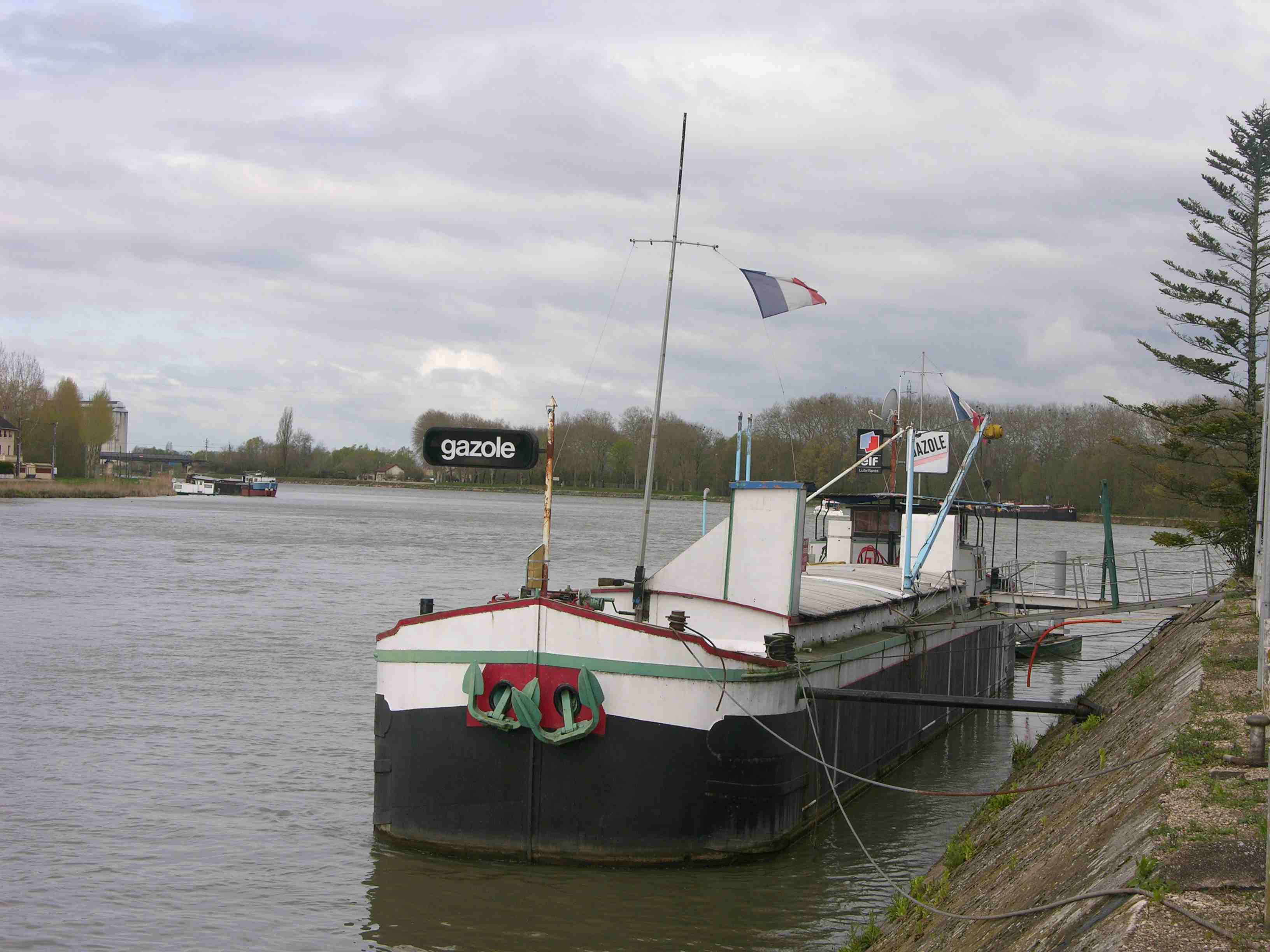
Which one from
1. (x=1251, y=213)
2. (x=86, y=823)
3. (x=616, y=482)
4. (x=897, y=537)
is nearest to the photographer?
(x=86, y=823)

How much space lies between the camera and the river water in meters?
11.5

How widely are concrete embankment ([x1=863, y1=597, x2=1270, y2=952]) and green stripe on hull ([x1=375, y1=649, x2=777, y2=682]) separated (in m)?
2.56

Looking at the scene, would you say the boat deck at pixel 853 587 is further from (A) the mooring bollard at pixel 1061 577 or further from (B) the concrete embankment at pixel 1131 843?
(A) the mooring bollard at pixel 1061 577

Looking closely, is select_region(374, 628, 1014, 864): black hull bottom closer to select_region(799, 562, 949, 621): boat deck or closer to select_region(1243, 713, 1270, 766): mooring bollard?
select_region(799, 562, 949, 621): boat deck

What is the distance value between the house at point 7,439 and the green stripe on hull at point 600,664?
141571mm

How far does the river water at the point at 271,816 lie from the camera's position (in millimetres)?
11539

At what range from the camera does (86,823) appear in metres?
14.9

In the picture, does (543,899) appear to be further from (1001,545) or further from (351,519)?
(351,519)

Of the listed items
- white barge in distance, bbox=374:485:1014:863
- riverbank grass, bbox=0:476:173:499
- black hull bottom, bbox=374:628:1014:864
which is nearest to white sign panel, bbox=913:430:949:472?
white barge in distance, bbox=374:485:1014:863

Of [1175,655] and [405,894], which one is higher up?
[1175,655]

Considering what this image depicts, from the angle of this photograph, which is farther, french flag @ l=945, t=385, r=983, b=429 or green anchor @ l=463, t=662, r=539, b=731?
french flag @ l=945, t=385, r=983, b=429

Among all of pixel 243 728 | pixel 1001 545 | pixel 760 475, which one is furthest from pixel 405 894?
pixel 1001 545

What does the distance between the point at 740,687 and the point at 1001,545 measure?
77.7m

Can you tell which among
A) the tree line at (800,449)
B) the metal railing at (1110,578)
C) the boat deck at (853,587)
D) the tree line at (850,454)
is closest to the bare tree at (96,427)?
the tree line at (800,449)
